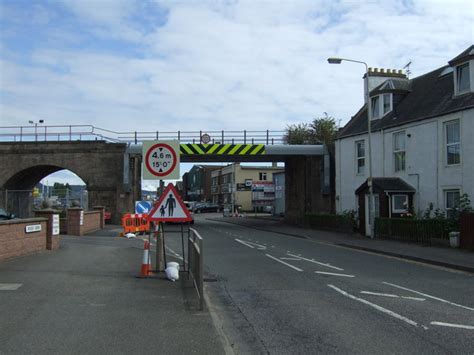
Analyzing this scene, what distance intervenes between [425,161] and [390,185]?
6.61 ft

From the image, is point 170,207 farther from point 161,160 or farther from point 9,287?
point 9,287

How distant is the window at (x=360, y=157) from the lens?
2953 centimetres

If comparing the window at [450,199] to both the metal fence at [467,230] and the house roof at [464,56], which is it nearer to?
the metal fence at [467,230]

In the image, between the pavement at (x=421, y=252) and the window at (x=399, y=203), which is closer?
the pavement at (x=421, y=252)

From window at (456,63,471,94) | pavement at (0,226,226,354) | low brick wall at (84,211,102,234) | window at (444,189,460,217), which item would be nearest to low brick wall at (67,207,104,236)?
low brick wall at (84,211,102,234)

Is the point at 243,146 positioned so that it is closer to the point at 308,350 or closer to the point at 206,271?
the point at 206,271

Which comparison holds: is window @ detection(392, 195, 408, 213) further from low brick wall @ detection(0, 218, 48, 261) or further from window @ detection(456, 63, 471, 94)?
low brick wall @ detection(0, 218, 48, 261)

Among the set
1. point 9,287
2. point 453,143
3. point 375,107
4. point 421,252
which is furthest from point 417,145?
point 9,287

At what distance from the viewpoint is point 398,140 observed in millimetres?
26531

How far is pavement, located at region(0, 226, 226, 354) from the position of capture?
5.84 metres

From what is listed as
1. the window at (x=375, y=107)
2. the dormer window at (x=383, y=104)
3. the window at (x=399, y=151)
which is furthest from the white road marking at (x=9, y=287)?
the window at (x=375, y=107)

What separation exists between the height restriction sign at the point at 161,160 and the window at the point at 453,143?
1577cm

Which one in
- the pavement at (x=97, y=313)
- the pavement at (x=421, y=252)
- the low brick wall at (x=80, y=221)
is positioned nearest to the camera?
the pavement at (x=97, y=313)

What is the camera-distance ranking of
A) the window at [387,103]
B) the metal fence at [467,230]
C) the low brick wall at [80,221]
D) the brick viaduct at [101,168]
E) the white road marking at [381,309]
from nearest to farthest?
the white road marking at [381,309] → the metal fence at [467,230] → the low brick wall at [80,221] → the window at [387,103] → the brick viaduct at [101,168]
